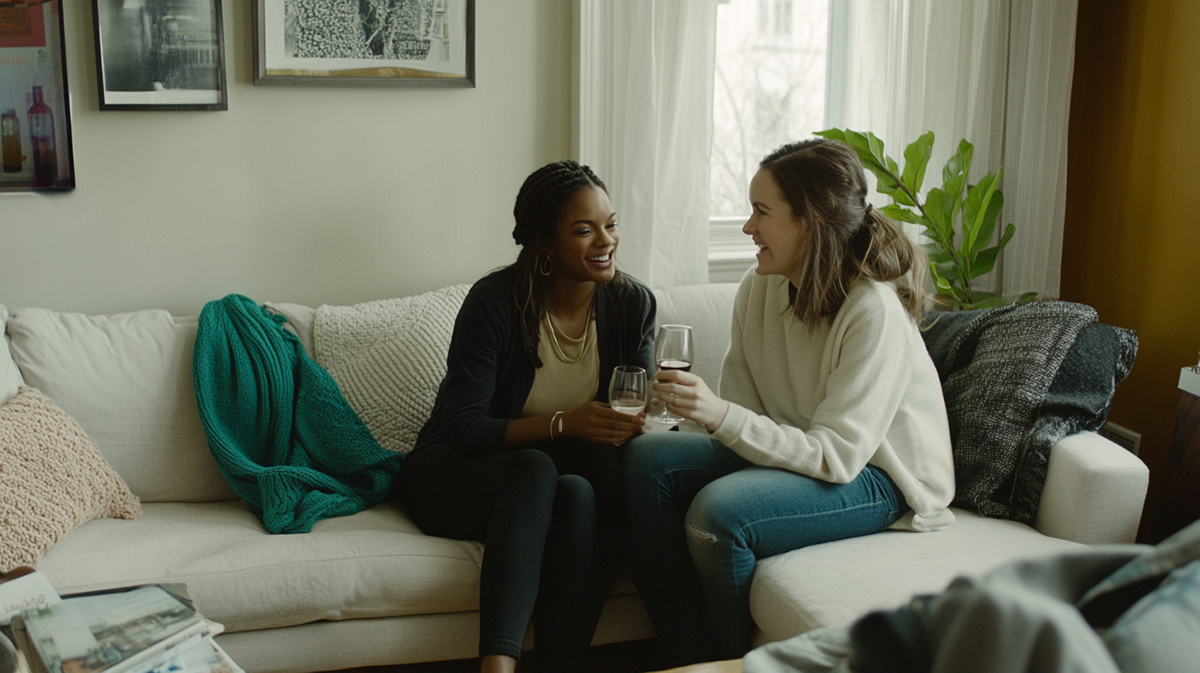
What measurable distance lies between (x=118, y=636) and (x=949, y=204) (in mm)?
2302

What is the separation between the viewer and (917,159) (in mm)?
2512

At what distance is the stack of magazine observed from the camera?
1.14m

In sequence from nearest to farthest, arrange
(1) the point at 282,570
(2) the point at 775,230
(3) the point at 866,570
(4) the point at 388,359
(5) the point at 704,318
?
(3) the point at 866,570
(1) the point at 282,570
(2) the point at 775,230
(4) the point at 388,359
(5) the point at 704,318

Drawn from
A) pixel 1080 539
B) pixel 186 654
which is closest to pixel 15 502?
pixel 186 654

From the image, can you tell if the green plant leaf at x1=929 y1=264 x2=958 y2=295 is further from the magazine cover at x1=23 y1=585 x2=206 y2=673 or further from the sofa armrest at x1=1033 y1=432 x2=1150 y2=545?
the magazine cover at x1=23 y1=585 x2=206 y2=673

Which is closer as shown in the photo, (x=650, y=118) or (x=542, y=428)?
(x=542, y=428)

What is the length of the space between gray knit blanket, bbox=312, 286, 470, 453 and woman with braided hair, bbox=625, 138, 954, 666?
64cm

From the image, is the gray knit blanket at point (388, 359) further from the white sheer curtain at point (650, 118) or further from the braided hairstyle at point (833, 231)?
the braided hairstyle at point (833, 231)

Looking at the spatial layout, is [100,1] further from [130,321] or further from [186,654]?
[186,654]

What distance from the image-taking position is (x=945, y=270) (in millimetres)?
2707

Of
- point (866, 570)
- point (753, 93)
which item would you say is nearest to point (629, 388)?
point (866, 570)

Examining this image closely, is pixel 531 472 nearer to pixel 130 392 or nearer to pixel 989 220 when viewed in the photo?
pixel 130 392

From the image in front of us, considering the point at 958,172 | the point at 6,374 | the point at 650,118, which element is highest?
the point at 650,118

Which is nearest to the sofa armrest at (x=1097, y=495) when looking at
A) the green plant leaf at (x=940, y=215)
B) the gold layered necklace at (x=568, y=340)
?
the green plant leaf at (x=940, y=215)
